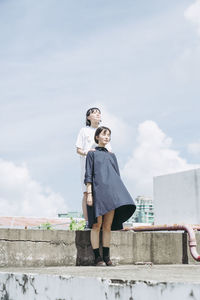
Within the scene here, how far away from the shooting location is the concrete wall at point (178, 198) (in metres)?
27.5

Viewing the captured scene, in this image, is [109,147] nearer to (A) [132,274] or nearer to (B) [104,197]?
(B) [104,197]

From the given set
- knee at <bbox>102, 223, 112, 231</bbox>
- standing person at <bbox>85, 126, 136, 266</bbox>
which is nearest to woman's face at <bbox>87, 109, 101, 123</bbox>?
standing person at <bbox>85, 126, 136, 266</bbox>

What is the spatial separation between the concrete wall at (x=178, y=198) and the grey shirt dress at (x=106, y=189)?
23124 millimetres

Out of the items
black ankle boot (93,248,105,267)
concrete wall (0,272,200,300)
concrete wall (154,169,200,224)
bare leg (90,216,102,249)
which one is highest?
concrete wall (154,169,200,224)

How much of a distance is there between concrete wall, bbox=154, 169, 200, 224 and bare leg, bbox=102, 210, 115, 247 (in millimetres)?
23243

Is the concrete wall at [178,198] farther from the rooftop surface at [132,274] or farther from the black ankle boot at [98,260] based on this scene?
the rooftop surface at [132,274]

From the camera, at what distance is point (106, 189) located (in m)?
4.04

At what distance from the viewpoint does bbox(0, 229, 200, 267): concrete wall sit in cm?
394

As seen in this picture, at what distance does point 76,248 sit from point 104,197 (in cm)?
67

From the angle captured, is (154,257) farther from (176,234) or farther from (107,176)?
(107,176)

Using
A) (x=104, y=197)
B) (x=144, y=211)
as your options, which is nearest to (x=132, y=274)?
(x=104, y=197)

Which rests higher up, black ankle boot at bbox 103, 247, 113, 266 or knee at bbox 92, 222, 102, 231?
knee at bbox 92, 222, 102, 231

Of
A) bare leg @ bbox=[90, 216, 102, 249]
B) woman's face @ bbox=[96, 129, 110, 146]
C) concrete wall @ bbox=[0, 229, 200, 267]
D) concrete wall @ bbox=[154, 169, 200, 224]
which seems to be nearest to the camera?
concrete wall @ bbox=[0, 229, 200, 267]

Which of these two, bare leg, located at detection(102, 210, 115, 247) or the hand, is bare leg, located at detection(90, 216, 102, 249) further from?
the hand
